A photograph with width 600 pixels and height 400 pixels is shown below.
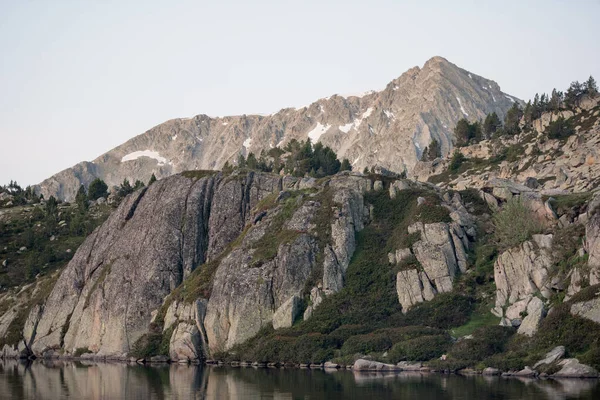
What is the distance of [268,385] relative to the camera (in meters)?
82.6

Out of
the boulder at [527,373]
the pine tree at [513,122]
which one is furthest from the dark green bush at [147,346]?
the pine tree at [513,122]

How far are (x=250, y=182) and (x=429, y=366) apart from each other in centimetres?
7051

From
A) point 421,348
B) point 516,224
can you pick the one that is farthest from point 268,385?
point 516,224

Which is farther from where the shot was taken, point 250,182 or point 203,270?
point 250,182

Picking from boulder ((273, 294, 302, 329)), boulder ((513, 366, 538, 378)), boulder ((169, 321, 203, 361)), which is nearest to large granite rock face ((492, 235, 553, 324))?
boulder ((513, 366, 538, 378))

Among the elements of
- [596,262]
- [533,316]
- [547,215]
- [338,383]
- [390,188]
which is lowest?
[338,383]

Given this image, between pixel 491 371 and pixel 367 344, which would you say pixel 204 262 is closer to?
pixel 367 344

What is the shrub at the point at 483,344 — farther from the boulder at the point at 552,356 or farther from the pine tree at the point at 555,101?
the pine tree at the point at 555,101

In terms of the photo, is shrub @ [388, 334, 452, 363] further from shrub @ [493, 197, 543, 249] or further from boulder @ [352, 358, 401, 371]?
shrub @ [493, 197, 543, 249]

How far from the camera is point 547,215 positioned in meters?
108

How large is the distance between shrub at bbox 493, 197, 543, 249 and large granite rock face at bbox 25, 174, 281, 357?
Answer: 181 feet

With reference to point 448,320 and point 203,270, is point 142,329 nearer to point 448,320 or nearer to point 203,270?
point 203,270

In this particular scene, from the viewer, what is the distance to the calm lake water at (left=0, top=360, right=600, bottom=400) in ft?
228

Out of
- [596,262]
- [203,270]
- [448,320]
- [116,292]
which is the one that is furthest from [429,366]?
[116,292]
